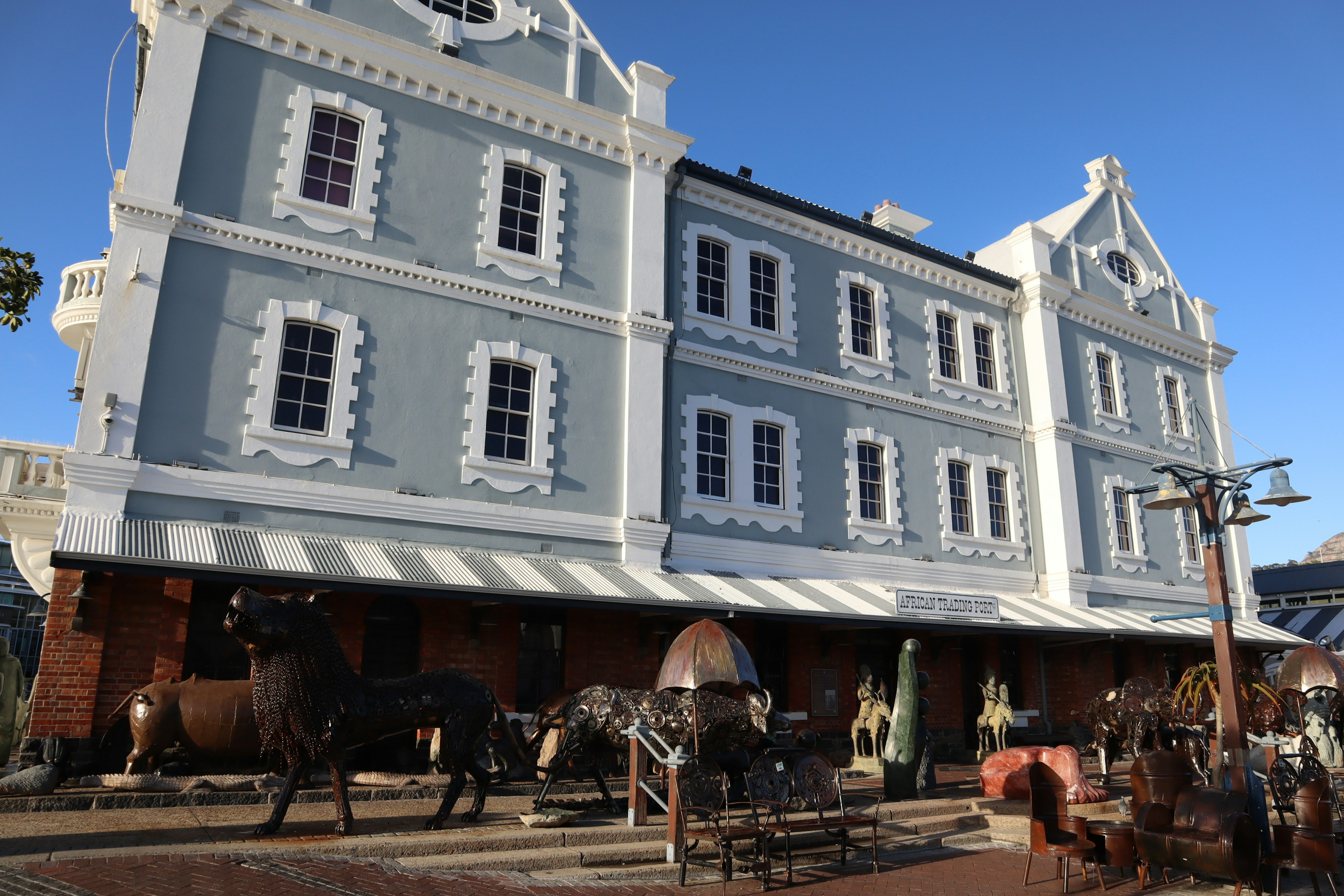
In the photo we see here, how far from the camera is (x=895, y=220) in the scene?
77.4ft

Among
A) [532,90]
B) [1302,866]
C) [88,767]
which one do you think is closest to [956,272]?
[532,90]

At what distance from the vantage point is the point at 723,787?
8773 mm

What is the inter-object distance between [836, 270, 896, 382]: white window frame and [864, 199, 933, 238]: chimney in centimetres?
434

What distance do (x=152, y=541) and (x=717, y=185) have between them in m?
11.9

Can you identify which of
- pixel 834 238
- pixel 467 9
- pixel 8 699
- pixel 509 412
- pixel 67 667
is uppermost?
pixel 467 9

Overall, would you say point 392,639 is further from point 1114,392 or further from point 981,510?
point 1114,392

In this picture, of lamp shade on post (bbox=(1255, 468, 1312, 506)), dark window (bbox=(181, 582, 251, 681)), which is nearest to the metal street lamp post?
lamp shade on post (bbox=(1255, 468, 1312, 506))

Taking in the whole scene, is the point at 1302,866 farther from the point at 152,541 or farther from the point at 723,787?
the point at 152,541

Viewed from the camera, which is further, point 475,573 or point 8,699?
point 475,573

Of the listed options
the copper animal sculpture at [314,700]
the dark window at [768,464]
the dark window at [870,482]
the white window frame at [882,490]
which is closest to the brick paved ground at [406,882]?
the copper animal sculpture at [314,700]

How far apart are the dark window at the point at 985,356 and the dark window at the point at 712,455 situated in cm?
782

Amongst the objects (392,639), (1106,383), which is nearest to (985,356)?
(1106,383)

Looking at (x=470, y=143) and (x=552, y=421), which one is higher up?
(x=470, y=143)

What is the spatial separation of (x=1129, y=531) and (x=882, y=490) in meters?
8.37
